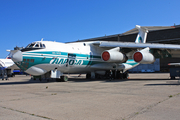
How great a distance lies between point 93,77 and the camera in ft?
50.7

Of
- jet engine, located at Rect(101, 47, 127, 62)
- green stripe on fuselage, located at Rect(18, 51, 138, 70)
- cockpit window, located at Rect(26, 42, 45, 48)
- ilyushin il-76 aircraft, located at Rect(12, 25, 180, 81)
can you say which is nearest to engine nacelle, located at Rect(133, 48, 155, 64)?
ilyushin il-76 aircraft, located at Rect(12, 25, 180, 81)

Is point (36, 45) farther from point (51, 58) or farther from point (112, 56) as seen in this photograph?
point (112, 56)

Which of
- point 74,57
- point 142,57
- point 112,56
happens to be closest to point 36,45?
point 74,57

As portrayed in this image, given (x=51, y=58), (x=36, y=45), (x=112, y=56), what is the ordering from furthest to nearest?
(x=112, y=56), (x=51, y=58), (x=36, y=45)

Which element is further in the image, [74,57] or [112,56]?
[74,57]

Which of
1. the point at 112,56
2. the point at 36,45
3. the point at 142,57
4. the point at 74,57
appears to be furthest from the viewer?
the point at 74,57

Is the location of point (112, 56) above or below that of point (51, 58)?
above

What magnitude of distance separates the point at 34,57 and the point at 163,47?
9.22 meters

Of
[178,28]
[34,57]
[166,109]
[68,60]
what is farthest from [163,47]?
[178,28]

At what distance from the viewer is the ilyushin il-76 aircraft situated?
1080 centimetres

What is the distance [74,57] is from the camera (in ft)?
42.2

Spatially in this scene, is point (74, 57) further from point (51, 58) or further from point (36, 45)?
point (36, 45)

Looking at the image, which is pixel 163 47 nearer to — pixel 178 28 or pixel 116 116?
pixel 116 116

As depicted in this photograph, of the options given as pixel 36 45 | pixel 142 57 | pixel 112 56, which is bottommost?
pixel 142 57
